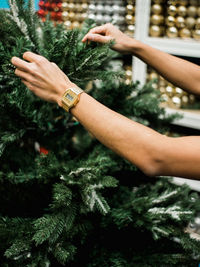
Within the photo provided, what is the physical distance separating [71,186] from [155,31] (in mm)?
1065

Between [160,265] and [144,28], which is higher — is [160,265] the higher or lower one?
the lower one

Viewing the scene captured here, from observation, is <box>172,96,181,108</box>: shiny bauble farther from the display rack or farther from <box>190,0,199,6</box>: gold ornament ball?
<box>190,0,199,6</box>: gold ornament ball

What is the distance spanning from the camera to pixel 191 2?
131 cm

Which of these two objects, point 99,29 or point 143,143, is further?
point 99,29

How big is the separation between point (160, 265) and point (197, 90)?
22.6 inches

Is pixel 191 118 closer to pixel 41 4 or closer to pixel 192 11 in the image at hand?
pixel 192 11

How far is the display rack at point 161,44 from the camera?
1.35 m

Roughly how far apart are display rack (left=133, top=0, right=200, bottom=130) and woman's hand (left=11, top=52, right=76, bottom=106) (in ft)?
3.14

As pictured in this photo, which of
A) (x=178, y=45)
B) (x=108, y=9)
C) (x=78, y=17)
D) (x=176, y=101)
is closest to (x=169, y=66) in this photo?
(x=178, y=45)

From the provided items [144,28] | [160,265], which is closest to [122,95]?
[160,265]

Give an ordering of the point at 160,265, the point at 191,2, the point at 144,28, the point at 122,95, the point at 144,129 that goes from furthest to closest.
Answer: the point at 144,28 → the point at 191,2 → the point at 122,95 → the point at 160,265 → the point at 144,129

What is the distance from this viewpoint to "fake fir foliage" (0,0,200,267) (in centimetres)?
65

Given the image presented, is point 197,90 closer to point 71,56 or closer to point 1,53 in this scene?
point 71,56

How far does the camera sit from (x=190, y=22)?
4.40 feet
